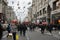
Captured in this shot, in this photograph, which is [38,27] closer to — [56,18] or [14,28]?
[56,18]

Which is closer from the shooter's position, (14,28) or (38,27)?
(14,28)

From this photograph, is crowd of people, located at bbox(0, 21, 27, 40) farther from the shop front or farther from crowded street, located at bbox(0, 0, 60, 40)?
the shop front

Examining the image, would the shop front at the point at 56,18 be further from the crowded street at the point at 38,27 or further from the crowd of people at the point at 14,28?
the crowd of people at the point at 14,28

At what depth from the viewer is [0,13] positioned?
9212 cm

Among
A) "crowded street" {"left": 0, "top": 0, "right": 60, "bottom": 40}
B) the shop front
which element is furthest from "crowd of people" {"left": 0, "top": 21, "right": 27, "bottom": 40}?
the shop front

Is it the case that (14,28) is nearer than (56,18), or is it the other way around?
(14,28)

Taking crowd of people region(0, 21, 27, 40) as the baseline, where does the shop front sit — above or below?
above

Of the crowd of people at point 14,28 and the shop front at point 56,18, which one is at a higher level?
the shop front at point 56,18

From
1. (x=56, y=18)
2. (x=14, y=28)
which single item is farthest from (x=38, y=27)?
(x=14, y=28)

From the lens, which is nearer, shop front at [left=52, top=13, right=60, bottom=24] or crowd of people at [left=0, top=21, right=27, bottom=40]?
crowd of people at [left=0, top=21, right=27, bottom=40]

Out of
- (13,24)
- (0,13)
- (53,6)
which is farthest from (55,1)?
(13,24)

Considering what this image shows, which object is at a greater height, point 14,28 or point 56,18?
point 56,18

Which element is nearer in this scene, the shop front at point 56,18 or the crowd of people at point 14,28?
the crowd of people at point 14,28

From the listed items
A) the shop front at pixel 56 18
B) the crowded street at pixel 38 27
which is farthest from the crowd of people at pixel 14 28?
the shop front at pixel 56 18
